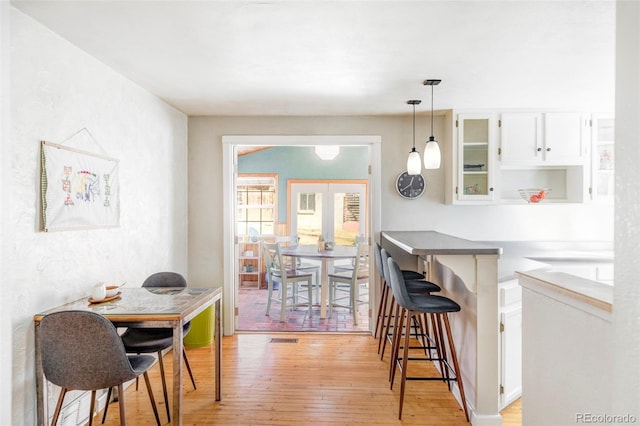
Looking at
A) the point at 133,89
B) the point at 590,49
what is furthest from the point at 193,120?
the point at 590,49

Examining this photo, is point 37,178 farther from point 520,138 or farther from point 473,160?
point 520,138

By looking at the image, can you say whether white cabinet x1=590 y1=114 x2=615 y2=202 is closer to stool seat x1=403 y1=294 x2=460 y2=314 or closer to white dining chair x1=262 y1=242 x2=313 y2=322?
stool seat x1=403 y1=294 x2=460 y2=314

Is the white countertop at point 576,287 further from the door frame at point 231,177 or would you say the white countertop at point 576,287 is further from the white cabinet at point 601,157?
the white cabinet at point 601,157

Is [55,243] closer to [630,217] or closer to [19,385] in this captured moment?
[19,385]

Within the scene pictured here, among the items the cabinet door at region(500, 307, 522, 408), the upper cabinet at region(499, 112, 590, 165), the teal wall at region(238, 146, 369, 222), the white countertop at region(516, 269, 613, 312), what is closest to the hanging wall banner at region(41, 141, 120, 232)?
the white countertop at region(516, 269, 613, 312)

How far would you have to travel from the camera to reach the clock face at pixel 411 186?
3.65 metres

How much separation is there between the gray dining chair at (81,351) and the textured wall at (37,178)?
0.69 ft

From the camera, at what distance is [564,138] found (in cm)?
331

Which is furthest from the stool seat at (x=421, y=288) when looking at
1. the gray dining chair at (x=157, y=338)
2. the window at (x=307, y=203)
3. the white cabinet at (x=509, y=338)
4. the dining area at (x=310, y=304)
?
the window at (x=307, y=203)

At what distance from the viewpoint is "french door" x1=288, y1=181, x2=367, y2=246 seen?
21.1 feet

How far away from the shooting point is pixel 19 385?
1.71 metres

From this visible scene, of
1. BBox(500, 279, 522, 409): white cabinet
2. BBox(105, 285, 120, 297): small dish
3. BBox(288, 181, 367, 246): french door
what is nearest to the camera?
BBox(105, 285, 120, 297): small dish

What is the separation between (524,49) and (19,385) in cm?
332

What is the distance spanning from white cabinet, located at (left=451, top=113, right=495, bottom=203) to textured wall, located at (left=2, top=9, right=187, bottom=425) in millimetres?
2818
